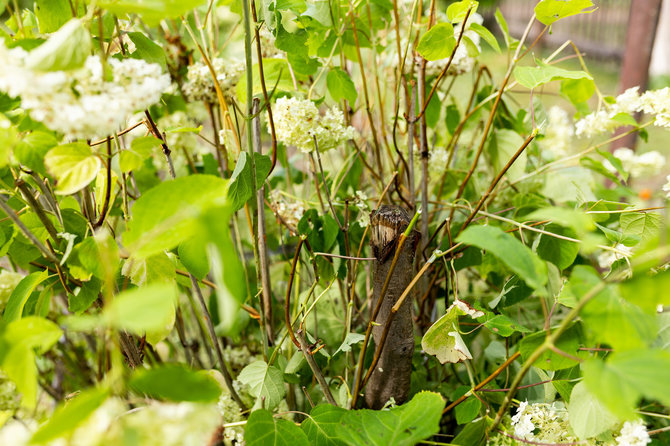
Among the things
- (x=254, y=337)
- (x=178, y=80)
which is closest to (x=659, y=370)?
(x=254, y=337)

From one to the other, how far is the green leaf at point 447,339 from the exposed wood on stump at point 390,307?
4 cm

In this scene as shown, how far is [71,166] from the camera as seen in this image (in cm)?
38

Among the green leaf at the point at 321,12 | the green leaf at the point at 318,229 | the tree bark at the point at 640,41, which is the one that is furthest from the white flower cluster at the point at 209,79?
the tree bark at the point at 640,41

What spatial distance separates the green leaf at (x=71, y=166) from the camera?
1.21ft

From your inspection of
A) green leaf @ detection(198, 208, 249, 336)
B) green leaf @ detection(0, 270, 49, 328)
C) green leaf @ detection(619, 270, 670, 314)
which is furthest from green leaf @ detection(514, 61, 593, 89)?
green leaf @ detection(0, 270, 49, 328)

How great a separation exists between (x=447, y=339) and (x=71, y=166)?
16.1 inches

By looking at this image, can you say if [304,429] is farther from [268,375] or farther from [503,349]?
[503,349]

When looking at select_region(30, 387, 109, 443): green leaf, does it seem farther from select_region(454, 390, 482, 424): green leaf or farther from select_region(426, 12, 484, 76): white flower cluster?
select_region(426, 12, 484, 76): white flower cluster

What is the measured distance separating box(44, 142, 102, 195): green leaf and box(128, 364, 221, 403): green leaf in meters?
0.17

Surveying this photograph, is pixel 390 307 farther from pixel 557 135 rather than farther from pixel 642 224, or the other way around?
pixel 557 135

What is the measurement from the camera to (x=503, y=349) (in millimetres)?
775

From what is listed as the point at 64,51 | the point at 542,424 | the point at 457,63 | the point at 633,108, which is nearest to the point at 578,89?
the point at 633,108

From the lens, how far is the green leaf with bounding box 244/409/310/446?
0.48m

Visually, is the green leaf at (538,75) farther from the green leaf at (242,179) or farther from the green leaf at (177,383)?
the green leaf at (177,383)
